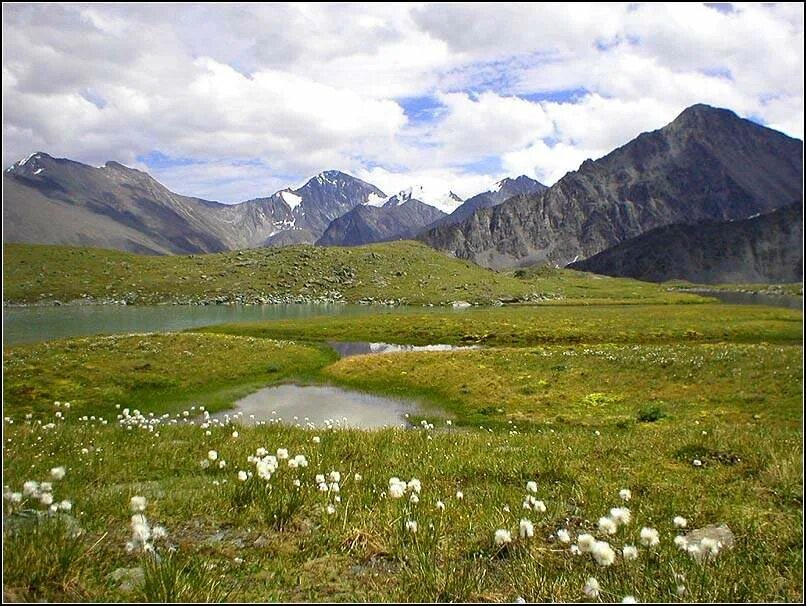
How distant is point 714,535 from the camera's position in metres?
6.61

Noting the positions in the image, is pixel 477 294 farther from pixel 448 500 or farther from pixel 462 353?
pixel 448 500

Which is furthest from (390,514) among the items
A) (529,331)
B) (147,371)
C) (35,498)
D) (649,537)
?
(529,331)

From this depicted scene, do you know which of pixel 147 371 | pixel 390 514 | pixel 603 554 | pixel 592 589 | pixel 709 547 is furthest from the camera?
pixel 147 371

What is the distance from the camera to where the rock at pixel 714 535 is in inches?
249

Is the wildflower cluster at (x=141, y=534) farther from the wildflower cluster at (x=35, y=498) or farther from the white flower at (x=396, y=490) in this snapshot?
the white flower at (x=396, y=490)

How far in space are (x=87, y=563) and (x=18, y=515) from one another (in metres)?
1.32

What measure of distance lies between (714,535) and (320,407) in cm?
2896

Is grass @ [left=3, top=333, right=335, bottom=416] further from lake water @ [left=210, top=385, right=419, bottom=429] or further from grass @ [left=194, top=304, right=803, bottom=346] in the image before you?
grass @ [left=194, top=304, right=803, bottom=346]

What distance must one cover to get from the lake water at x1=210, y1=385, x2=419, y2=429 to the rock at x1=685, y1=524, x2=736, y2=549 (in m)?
22.4

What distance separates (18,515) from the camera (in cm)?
533

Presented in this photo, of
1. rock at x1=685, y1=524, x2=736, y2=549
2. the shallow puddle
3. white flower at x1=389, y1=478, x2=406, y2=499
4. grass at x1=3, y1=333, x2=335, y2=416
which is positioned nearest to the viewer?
rock at x1=685, y1=524, x2=736, y2=549

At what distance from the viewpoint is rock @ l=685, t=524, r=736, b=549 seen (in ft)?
20.8

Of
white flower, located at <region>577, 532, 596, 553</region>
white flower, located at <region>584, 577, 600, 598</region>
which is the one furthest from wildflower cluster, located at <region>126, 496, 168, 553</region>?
white flower, located at <region>577, 532, 596, 553</region>

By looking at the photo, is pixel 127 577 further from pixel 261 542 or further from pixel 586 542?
pixel 586 542
